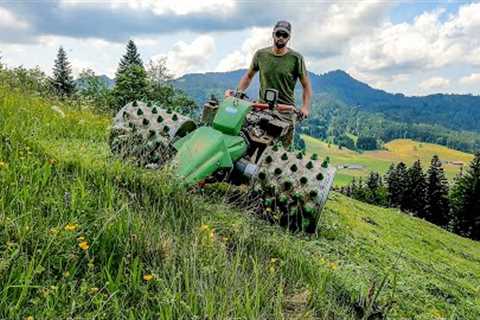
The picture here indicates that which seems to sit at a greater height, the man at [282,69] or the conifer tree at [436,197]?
the man at [282,69]

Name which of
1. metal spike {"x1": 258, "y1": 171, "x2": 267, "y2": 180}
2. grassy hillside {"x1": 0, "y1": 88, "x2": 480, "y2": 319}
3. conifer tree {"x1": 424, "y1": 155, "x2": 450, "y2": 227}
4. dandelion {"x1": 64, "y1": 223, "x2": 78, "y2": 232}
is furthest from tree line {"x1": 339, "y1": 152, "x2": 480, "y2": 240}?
dandelion {"x1": 64, "y1": 223, "x2": 78, "y2": 232}

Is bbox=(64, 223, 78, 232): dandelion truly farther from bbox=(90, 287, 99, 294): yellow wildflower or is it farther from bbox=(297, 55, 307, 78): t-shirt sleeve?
bbox=(297, 55, 307, 78): t-shirt sleeve

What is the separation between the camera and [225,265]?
3.13 meters

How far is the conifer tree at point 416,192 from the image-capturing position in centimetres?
5738

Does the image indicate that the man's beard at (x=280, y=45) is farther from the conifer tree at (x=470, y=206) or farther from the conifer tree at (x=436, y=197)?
the conifer tree at (x=436, y=197)

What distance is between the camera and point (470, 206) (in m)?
53.3

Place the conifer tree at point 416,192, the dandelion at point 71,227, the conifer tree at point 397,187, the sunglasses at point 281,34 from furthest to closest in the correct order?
the conifer tree at point 397,187 < the conifer tree at point 416,192 < the sunglasses at point 281,34 < the dandelion at point 71,227

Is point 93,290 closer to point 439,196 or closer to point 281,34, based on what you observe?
point 281,34

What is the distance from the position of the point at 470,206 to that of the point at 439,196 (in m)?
5.15

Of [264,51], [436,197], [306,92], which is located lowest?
[436,197]

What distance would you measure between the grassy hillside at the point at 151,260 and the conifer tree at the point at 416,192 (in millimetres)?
55928


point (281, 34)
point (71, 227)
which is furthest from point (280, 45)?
point (71, 227)

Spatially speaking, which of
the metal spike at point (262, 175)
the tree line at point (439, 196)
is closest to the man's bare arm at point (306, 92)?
the metal spike at point (262, 175)

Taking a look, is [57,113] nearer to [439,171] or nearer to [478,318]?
[478,318]
